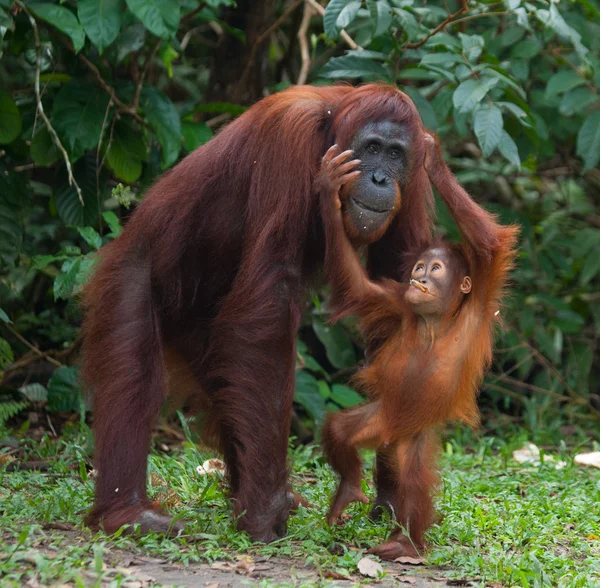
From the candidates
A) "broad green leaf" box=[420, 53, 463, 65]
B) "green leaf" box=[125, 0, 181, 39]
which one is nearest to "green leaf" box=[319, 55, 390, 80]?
"broad green leaf" box=[420, 53, 463, 65]

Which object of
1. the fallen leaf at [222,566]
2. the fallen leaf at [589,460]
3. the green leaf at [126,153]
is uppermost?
the green leaf at [126,153]

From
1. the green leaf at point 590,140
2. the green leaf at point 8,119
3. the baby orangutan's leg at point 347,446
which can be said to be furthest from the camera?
the green leaf at point 590,140

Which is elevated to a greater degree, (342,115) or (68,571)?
(342,115)

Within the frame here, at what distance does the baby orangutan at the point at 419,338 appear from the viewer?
3590 millimetres

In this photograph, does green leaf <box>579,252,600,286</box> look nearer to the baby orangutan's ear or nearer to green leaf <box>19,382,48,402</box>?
the baby orangutan's ear

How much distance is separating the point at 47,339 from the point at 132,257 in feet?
8.51

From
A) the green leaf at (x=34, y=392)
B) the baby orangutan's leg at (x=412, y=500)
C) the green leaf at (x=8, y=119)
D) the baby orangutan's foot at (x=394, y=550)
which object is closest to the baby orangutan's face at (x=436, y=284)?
the baby orangutan's leg at (x=412, y=500)

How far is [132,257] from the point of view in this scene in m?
4.02

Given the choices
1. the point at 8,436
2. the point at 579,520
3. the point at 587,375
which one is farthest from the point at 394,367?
the point at 587,375

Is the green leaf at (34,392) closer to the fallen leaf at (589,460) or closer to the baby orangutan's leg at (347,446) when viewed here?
the baby orangutan's leg at (347,446)

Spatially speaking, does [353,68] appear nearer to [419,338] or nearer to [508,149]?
[508,149]

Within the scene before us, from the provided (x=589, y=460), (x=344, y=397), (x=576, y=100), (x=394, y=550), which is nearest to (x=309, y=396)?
(x=344, y=397)

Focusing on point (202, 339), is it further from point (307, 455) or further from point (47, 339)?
point (47, 339)

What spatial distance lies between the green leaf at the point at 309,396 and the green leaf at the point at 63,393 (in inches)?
51.2
